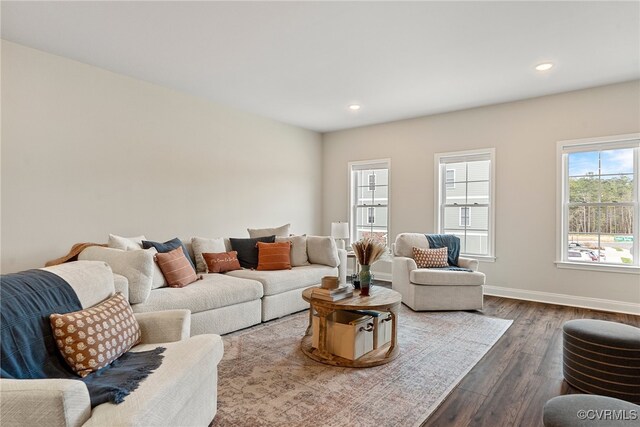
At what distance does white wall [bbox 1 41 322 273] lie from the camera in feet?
10.8

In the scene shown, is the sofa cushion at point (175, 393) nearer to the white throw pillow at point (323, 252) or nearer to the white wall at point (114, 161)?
the white wall at point (114, 161)

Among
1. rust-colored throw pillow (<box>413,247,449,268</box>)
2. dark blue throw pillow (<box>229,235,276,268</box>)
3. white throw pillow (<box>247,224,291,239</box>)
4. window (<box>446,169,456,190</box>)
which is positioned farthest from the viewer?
window (<box>446,169,456,190</box>)

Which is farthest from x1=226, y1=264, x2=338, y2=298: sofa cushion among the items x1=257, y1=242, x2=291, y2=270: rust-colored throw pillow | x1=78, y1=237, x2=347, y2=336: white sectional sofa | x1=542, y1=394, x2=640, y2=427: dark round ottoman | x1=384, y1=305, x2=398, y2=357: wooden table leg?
x1=542, y1=394, x2=640, y2=427: dark round ottoman

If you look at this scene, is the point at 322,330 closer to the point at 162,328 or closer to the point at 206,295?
the point at 206,295

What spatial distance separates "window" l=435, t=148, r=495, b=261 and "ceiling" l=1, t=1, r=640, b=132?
3.40 feet

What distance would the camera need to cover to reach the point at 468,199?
17.8 ft

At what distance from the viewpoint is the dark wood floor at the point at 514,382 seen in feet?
6.88

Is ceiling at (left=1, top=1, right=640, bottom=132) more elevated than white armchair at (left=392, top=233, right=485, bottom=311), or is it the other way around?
ceiling at (left=1, top=1, right=640, bottom=132)

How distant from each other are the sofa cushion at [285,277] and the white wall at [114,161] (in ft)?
4.20

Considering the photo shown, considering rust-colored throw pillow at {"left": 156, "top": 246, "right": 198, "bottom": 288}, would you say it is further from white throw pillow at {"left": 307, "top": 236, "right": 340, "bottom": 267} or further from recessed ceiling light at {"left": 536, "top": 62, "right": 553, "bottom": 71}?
recessed ceiling light at {"left": 536, "top": 62, "right": 553, "bottom": 71}

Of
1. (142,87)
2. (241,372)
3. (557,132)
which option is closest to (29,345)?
(241,372)

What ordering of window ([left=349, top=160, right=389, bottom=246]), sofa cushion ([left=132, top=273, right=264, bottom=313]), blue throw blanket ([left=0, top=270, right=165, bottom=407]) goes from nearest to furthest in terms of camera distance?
blue throw blanket ([left=0, top=270, right=165, bottom=407])
sofa cushion ([left=132, top=273, right=264, bottom=313])
window ([left=349, top=160, right=389, bottom=246])

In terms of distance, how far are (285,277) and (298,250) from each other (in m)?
0.70

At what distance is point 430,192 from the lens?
570 cm
